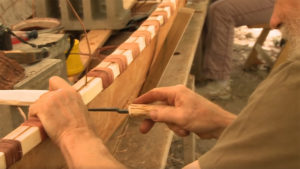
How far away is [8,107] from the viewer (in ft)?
3.72

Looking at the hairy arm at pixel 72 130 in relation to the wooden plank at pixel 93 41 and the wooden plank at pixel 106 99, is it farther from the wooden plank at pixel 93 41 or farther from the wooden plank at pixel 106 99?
the wooden plank at pixel 93 41

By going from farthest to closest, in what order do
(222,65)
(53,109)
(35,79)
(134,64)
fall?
(222,65)
(134,64)
(35,79)
(53,109)

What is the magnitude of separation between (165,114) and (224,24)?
232cm

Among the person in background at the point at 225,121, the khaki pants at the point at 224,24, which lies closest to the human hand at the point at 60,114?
the person in background at the point at 225,121

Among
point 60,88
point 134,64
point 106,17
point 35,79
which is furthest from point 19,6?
point 60,88

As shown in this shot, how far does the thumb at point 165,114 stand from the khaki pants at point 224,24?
2228mm

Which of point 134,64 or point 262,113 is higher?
point 262,113

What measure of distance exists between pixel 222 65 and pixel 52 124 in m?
2.64

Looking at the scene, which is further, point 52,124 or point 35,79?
point 35,79

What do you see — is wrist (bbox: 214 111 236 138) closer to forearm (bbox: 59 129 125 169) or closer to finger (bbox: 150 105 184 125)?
finger (bbox: 150 105 184 125)

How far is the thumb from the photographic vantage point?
1104 millimetres

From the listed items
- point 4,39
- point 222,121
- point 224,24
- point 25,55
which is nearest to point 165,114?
point 222,121

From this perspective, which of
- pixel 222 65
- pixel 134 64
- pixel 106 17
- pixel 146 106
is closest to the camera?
pixel 146 106

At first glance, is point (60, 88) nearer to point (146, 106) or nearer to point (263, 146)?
point (146, 106)
